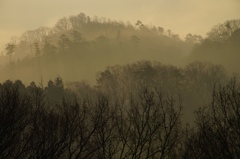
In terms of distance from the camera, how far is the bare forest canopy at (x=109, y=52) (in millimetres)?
97875

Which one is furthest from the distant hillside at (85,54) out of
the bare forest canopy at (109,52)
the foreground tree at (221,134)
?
the foreground tree at (221,134)

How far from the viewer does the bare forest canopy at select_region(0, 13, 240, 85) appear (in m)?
97.9

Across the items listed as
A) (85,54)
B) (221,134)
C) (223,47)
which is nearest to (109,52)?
(85,54)

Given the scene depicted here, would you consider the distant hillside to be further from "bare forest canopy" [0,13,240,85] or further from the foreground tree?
the foreground tree

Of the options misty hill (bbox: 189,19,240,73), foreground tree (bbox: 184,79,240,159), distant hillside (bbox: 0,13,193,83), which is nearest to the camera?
foreground tree (bbox: 184,79,240,159)

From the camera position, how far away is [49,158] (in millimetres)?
11289

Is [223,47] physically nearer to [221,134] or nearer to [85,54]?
[85,54]

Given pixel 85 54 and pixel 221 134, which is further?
pixel 85 54

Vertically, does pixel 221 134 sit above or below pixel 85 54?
below

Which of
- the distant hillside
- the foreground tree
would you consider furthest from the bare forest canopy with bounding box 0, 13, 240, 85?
the foreground tree

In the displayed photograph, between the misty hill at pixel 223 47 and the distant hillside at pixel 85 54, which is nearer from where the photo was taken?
the misty hill at pixel 223 47

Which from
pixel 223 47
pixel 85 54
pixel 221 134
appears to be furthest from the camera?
pixel 85 54

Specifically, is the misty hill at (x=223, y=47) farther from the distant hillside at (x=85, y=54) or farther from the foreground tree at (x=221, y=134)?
the foreground tree at (x=221, y=134)

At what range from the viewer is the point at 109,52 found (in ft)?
384
